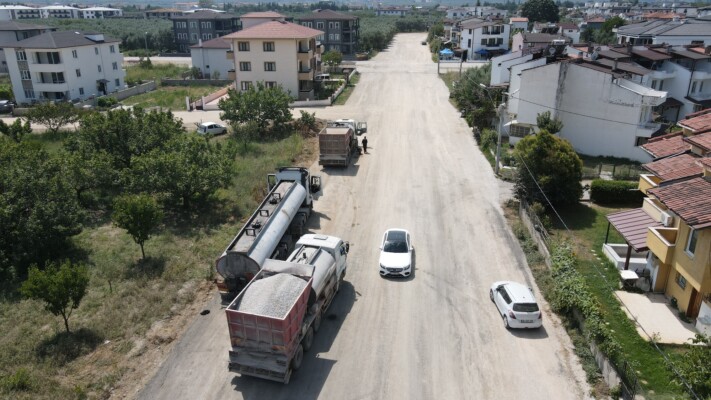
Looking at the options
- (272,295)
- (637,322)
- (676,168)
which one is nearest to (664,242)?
(637,322)

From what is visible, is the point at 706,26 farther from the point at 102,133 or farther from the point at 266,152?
the point at 102,133

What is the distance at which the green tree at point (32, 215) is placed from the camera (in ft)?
74.5

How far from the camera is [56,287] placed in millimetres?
17172

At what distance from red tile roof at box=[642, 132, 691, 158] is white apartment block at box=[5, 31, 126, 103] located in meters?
64.9

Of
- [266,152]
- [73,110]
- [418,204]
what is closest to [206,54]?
[73,110]

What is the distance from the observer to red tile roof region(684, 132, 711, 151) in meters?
22.0

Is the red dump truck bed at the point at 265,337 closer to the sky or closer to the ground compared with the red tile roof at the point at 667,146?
closer to the ground

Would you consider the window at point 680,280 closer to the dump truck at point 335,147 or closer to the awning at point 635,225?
the awning at point 635,225

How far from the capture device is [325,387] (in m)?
16.5

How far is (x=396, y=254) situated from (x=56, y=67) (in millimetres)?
59159

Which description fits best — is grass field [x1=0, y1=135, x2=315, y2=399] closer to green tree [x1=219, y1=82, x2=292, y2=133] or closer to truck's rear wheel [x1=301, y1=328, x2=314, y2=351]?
truck's rear wheel [x1=301, y1=328, x2=314, y2=351]

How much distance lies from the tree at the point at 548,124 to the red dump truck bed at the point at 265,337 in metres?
28.7

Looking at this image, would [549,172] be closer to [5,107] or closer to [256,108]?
[256,108]

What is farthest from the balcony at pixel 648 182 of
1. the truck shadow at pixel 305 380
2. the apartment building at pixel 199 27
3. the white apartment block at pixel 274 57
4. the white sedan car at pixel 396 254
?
the apartment building at pixel 199 27
